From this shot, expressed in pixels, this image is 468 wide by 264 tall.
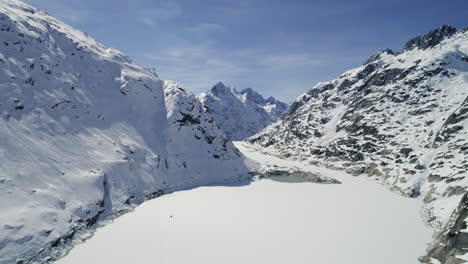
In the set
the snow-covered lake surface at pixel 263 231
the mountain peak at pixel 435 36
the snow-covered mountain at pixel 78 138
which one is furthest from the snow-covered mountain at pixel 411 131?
the snow-covered mountain at pixel 78 138

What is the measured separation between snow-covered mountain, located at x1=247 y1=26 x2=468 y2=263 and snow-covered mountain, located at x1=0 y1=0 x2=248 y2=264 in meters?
48.5

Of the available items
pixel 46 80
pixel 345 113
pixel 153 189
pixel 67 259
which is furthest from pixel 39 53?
pixel 345 113

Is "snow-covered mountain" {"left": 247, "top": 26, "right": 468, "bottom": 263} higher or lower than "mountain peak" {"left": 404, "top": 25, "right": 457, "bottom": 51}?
lower

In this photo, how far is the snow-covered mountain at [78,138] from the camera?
43.8 m

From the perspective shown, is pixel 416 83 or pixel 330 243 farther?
pixel 416 83

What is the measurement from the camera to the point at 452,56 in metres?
129

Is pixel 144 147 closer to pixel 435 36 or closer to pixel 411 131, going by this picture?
pixel 411 131

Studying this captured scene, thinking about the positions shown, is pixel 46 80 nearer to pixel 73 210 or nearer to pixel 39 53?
pixel 39 53

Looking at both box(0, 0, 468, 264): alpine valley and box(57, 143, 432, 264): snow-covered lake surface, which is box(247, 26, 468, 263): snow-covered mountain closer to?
box(0, 0, 468, 264): alpine valley

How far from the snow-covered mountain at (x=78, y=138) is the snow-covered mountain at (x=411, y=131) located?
159ft

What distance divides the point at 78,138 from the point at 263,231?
46.1 m

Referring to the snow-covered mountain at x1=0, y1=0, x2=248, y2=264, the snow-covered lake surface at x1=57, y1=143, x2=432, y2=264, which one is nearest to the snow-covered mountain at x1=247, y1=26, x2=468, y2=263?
the snow-covered lake surface at x1=57, y1=143, x2=432, y2=264

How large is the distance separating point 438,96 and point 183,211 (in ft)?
364

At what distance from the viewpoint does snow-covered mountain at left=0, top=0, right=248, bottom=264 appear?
43841mm
